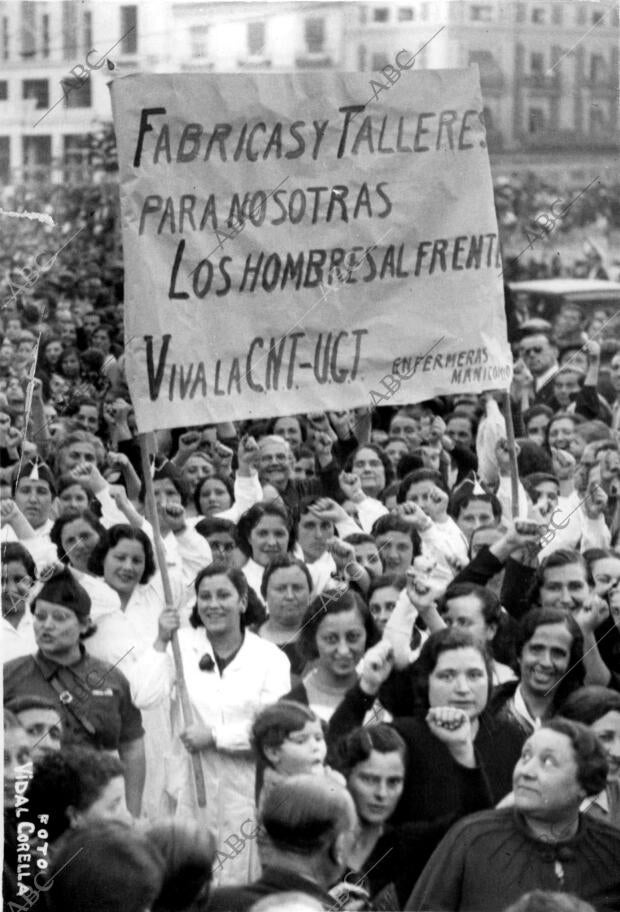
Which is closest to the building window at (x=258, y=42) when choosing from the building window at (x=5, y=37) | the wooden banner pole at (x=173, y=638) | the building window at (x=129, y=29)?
the building window at (x=129, y=29)

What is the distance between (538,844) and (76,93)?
7.83 feet

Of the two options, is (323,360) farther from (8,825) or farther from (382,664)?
(8,825)

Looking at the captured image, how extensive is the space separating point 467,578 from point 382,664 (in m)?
0.37

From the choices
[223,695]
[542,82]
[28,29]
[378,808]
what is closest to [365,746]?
[378,808]

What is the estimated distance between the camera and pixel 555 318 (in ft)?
18.0

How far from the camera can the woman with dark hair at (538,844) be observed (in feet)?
16.6

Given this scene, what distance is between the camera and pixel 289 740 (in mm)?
5164

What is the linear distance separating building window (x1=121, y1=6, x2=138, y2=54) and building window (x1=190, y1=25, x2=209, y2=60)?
157 millimetres

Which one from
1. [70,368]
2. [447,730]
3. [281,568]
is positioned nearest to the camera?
[447,730]

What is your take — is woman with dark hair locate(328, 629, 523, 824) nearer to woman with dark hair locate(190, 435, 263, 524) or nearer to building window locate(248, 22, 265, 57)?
woman with dark hair locate(190, 435, 263, 524)

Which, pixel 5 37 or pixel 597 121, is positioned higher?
pixel 5 37

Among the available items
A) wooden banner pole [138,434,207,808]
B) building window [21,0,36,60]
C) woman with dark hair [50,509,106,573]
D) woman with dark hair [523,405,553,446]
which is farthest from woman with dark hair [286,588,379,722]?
building window [21,0,36,60]

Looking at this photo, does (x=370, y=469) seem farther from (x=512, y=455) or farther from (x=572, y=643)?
(x=572, y=643)

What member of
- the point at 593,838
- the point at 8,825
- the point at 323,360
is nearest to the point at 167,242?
the point at 323,360
